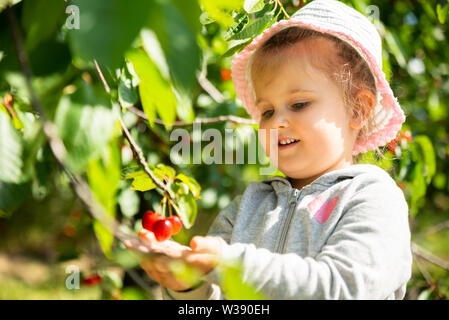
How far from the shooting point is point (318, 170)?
1.18 metres

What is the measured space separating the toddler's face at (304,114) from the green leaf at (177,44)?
666 mm

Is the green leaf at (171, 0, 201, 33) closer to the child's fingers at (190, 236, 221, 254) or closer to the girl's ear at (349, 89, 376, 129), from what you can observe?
the child's fingers at (190, 236, 221, 254)

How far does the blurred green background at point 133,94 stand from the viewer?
495mm

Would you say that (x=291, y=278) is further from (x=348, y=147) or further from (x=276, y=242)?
(x=348, y=147)

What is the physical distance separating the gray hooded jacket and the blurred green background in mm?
182

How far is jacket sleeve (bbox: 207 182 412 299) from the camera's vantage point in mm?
856

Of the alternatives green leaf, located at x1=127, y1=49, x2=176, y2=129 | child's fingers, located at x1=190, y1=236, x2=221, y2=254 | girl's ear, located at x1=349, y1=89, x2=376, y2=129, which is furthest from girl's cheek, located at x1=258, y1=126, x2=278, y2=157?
green leaf, located at x1=127, y1=49, x2=176, y2=129

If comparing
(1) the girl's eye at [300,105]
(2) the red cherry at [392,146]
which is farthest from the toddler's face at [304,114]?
(2) the red cherry at [392,146]

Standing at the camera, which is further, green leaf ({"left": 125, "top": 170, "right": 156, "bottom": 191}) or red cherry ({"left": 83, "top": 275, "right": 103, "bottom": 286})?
red cherry ({"left": 83, "top": 275, "right": 103, "bottom": 286})

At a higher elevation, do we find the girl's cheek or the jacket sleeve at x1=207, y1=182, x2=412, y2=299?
the girl's cheek

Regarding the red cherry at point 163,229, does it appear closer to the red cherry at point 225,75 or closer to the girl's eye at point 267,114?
the girl's eye at point 267,114

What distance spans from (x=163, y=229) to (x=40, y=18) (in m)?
Result: 0.62

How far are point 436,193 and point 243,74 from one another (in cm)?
259
